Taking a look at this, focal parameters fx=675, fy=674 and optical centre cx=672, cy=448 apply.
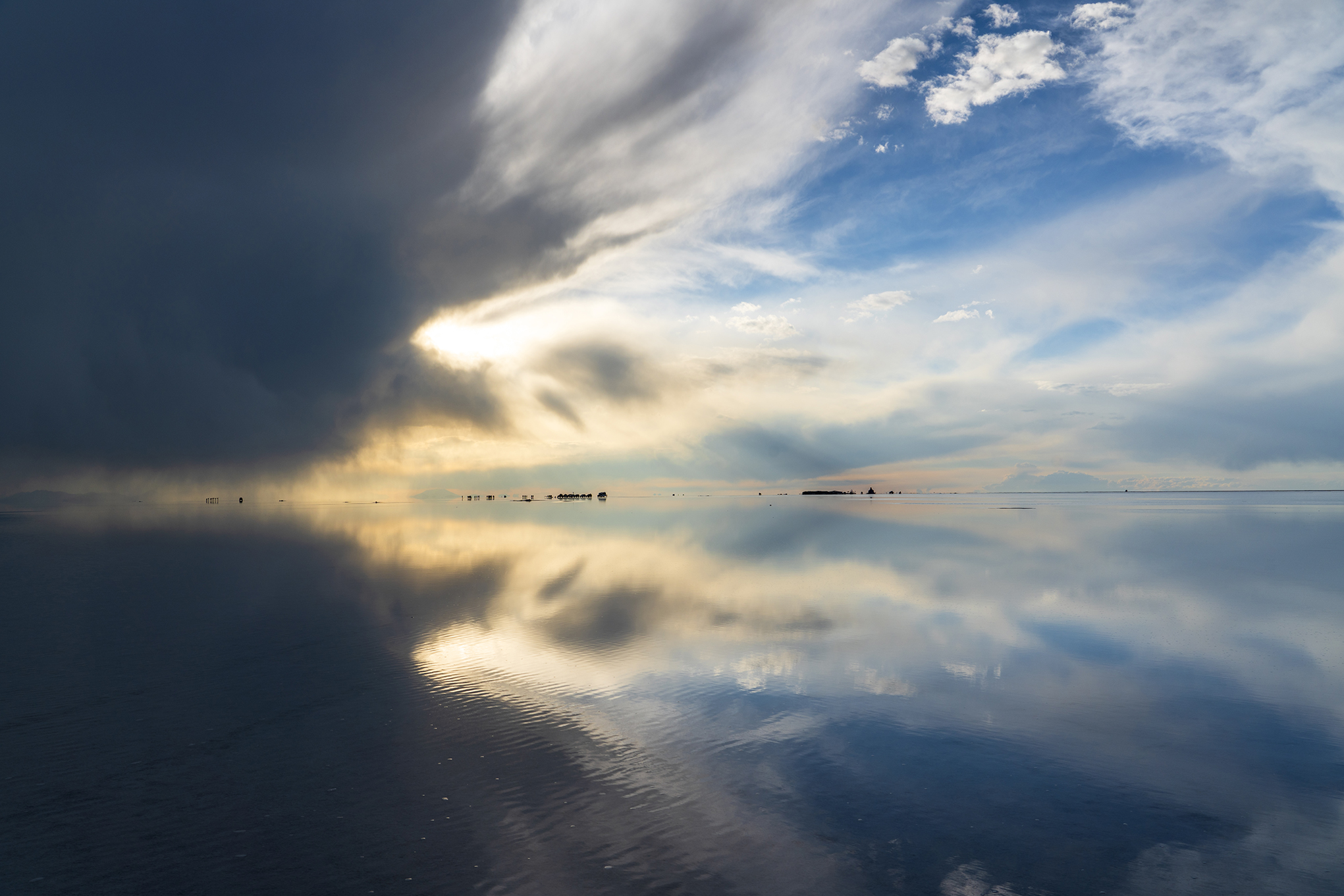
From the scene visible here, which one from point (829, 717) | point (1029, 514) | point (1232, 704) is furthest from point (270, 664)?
point (1029, 514)

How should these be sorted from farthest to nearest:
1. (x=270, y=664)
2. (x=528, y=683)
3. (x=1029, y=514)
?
1. (x=1029, y=514)
2. (x=270, y=664)
3. (x=528, y=683)

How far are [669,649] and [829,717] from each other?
786 centimetres

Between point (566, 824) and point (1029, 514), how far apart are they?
141 metres

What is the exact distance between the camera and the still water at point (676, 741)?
10352 millimetres

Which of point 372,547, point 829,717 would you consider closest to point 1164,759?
point 829,717

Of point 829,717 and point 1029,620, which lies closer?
point 829,717

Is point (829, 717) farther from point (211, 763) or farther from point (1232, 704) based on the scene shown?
point (211, 763)

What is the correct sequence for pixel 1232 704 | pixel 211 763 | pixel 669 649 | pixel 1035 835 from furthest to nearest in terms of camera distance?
pixel 669 649
pixel 1232 704
pixel 211 763
pixel 1035 835

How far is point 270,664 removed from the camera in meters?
22.1

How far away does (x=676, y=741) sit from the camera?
50.1ft

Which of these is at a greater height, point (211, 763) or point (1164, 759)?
point (211, 763)

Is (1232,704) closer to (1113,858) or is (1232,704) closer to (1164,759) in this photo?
(1164,759)

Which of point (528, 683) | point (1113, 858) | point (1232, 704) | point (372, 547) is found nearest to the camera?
point (1113, 858)

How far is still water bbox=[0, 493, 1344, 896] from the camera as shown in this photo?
10352 mm
